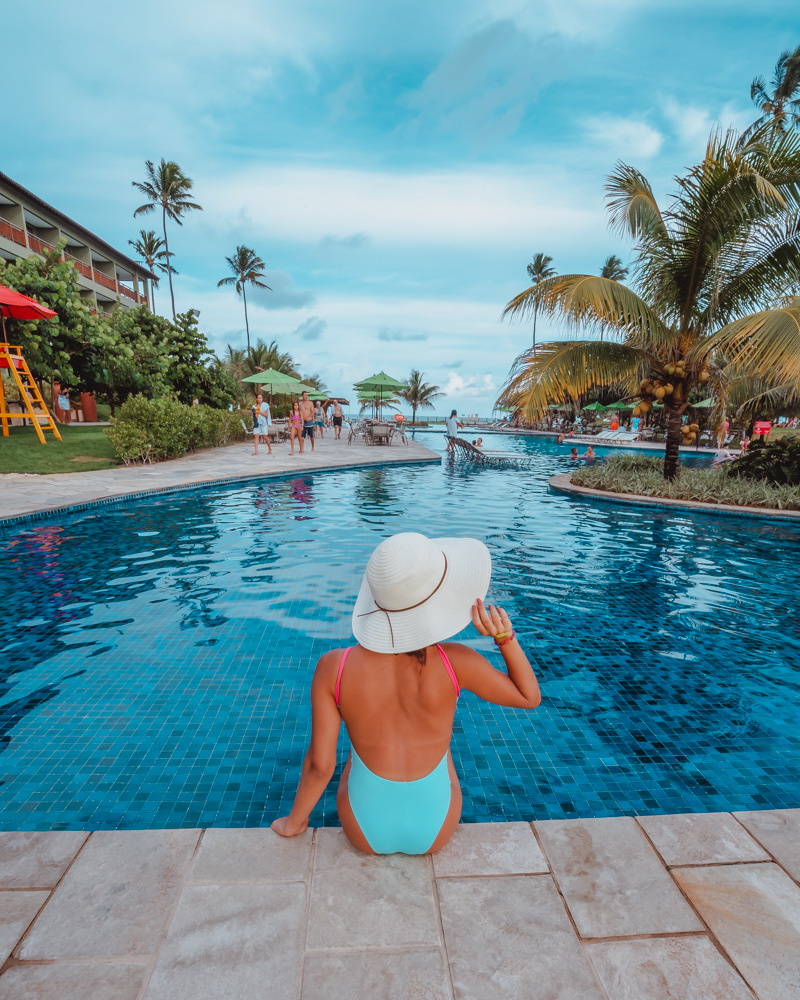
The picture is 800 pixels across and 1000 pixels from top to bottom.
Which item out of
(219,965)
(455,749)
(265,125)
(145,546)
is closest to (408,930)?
(219,965)

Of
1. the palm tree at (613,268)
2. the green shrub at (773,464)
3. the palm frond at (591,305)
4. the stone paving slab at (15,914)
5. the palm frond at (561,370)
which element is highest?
the palm tree at (613,268)

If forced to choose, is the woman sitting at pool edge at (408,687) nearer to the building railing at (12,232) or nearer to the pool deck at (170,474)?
the pool deck at (170,474)

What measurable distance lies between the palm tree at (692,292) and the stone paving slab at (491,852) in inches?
323

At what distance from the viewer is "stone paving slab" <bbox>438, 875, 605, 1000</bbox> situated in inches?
59.8

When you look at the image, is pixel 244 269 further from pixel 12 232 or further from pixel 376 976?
pixel 376 976

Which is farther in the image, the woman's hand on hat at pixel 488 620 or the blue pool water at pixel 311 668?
the blue pool water at pixel 311 668

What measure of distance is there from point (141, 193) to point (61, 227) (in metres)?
13.9

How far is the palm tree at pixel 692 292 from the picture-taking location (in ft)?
27.2

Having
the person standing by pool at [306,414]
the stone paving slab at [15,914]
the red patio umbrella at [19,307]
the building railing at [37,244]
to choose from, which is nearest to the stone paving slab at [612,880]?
the stone paving slab at [15,914]

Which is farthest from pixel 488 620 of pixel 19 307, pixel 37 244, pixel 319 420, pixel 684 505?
pixel 37 244

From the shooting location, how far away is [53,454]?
13734mm

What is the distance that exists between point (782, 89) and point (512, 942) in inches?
1606

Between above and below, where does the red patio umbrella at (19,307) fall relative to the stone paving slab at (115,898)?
above

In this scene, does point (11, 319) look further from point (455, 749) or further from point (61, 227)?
point (61, 227)
